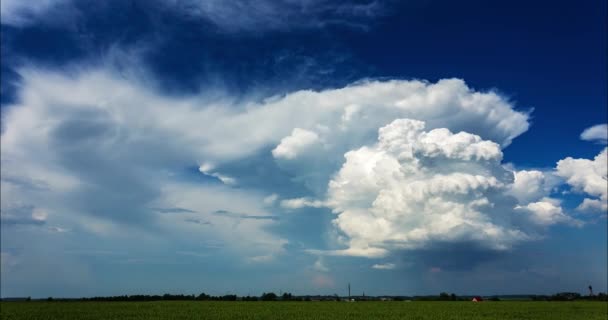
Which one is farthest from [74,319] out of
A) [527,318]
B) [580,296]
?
[580,296]

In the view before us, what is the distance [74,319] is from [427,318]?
40.9 meters

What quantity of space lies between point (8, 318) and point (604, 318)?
71.6 meters

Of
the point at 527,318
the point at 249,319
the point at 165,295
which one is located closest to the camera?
the point at 249,319

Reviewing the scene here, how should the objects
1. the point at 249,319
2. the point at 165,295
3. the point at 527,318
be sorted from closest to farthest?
the point at 249,319 → the point at 527,318 → the point at 165,295

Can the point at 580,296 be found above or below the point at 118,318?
below

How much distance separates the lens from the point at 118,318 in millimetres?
54906

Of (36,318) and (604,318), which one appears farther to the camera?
(604,318)

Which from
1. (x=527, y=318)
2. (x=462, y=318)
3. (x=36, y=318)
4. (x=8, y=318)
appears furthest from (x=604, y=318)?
(x=8, y=318)

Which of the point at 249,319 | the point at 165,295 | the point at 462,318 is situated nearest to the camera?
the point at 249,319

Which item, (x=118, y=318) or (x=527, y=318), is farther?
(x=527, y=318)

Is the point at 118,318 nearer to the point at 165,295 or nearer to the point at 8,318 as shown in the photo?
the point at 8,318

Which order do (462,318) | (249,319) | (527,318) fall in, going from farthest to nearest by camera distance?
(527,318) → (462,318) → (249,319)

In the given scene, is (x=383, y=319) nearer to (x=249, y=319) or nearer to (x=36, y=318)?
(x=249, y=319)

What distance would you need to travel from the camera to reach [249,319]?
50906 mm
